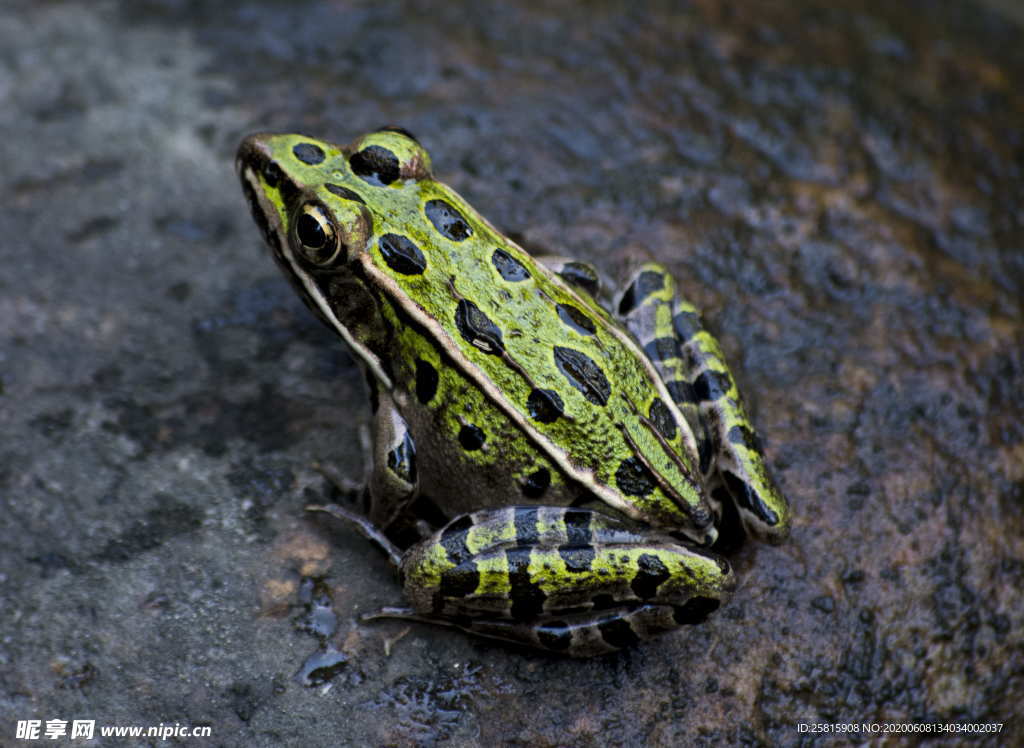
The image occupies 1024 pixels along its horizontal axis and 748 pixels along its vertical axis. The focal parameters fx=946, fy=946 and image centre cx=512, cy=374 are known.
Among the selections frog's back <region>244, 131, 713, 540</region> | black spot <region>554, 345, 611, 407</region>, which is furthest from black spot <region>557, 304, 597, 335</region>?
black spot <region>554, 345, 611, 407</region>

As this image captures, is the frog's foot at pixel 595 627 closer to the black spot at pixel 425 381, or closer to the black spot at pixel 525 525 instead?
the black spot at pixel 525 525

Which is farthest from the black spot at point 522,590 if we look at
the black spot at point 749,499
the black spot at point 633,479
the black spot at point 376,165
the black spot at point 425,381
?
the black spot at point 376,165

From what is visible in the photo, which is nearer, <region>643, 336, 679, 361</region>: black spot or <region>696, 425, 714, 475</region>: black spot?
<region>696, 425, 714, 475</region>: black spot

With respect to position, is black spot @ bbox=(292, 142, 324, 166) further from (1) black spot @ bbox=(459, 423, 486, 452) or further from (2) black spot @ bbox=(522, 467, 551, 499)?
(2) black spot @ bbox=(522, 467, 551, 499)

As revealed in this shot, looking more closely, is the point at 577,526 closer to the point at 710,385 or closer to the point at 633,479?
the point at 633,479

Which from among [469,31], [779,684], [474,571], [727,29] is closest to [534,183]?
[469,31]

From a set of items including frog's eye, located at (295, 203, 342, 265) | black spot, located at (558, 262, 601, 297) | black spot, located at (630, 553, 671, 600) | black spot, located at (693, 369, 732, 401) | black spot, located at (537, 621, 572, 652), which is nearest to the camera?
black spot, located at (630, 553, 671, 600)
